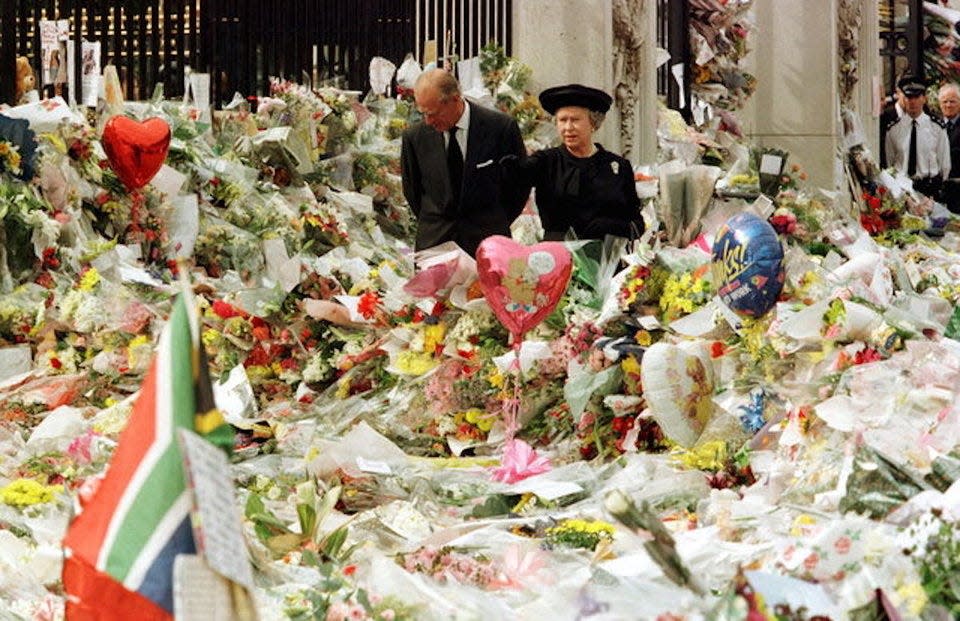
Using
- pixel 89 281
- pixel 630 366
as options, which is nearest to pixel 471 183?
pixel 89 281

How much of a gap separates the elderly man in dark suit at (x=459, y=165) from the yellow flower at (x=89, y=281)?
1.47 m

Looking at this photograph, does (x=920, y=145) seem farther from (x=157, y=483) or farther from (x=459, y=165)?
(x=157, y=483)

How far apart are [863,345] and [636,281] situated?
4.87 feet

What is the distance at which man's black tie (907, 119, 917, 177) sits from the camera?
62.6 feet

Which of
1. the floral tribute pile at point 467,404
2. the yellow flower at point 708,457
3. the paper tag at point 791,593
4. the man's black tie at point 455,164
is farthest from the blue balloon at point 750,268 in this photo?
the paper tag at point 791,593

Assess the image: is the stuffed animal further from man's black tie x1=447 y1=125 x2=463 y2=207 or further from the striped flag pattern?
the striped flag pattern

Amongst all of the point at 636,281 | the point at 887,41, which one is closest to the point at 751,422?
the point at 636,281

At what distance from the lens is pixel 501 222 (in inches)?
374

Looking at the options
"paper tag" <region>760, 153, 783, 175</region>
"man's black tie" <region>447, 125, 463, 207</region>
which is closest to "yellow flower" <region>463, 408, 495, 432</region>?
"man's black tie" <region>447, 125, 463, 207</region>

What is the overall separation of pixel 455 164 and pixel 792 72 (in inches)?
396

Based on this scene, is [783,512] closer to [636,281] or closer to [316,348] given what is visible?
[636,281]

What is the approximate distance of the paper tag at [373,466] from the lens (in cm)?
689

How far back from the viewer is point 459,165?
9477 mm

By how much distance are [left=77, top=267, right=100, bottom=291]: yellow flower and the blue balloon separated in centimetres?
330
